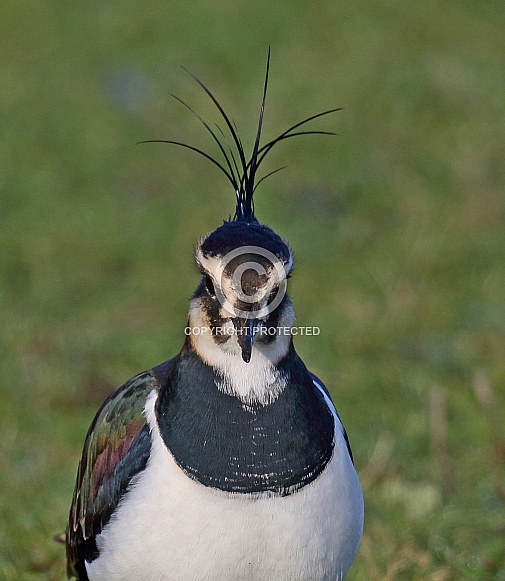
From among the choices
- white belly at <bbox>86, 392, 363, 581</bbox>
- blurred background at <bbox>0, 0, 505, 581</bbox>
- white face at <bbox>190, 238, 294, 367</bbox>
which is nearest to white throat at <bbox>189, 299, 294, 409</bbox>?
white face at <bbox>190, 238, 294, 367</bbox>

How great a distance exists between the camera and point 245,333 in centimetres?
379

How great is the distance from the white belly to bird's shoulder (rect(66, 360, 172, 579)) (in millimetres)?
113

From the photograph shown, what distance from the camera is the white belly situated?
3.87m

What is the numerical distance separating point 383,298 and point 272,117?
123 inches

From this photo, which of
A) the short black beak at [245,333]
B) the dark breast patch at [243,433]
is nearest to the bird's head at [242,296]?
the short black beak at [245,333]

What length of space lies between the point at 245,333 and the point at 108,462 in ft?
3.03

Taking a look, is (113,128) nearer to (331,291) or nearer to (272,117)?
(272,117)

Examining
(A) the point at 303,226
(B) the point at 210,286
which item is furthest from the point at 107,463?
(A) the point at 303,226

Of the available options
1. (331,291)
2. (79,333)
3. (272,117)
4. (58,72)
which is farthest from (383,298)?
(58,72)

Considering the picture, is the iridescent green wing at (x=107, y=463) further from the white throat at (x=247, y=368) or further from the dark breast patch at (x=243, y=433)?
the white throat at (x=247, y=368)

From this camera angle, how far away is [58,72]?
39.3 ft

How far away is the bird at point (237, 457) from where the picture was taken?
3873mm

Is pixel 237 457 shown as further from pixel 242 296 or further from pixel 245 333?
pixel 242 296

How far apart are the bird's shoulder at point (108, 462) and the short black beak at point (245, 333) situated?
0.60 m
